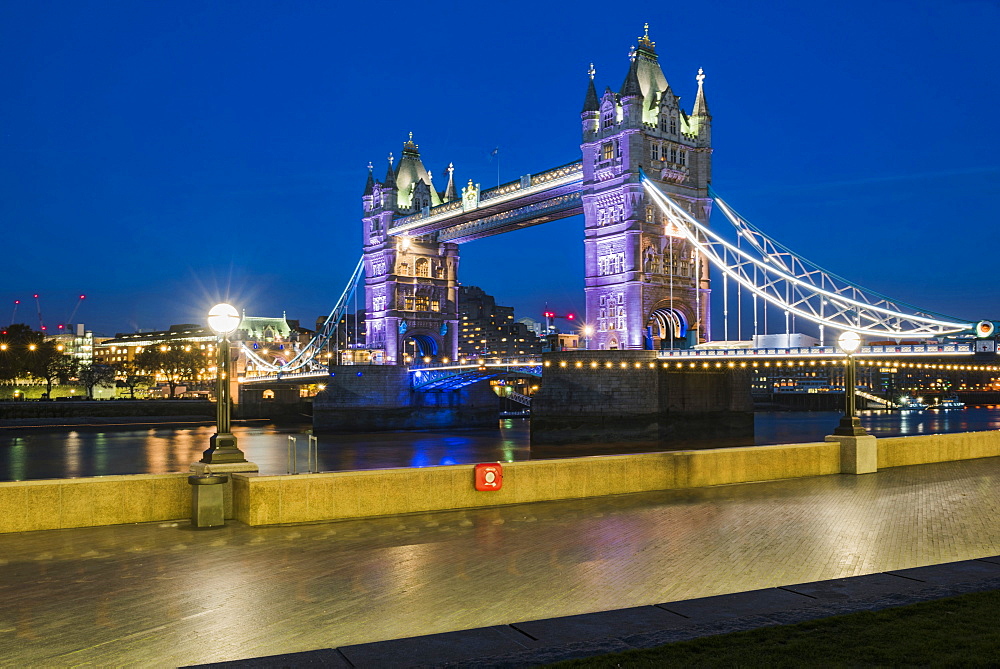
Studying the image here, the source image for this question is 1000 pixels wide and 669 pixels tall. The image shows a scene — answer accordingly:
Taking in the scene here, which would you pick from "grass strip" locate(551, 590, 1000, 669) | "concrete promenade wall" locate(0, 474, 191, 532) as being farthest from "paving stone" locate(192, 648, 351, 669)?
"concrete promenade wall" locate(0, 474, 191, 532)

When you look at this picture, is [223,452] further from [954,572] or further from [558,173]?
[558,173]

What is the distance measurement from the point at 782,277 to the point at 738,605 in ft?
138

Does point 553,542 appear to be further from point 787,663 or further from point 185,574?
point 787,663

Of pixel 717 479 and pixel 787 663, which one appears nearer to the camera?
pixel 787 663

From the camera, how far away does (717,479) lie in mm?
16281

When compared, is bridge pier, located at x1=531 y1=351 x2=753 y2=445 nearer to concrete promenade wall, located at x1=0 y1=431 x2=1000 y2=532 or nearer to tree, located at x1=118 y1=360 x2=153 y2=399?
concrete promenade wall, located at x1=0 y1=431 x2=1000 y2=532

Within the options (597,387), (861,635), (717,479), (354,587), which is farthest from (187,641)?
(597,387)

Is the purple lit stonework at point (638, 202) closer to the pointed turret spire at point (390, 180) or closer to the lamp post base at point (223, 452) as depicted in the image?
the pointed turret spire at point (390, 180)

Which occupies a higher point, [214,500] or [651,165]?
[651,165]

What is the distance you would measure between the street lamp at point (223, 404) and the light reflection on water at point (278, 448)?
989 inches

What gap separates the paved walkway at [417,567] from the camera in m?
7.34

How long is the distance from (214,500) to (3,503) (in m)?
2.66

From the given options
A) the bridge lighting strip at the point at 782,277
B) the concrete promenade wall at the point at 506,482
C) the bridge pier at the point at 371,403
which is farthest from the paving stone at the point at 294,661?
the bridge pier at the point at 371,403

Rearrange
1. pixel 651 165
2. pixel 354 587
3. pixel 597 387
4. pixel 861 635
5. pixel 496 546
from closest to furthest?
pixel 861 635, pixel 354 587, pixel 496 546, pixel 597 387, pixel 651 165
